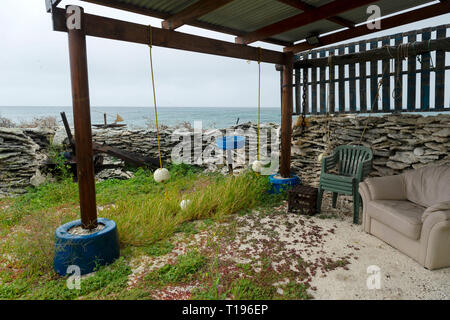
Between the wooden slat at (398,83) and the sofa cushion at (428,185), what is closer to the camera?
the sofa cushion at (428,185)

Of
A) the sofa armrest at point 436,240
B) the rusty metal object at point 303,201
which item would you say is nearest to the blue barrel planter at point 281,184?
the rusty metal object at point 303,201

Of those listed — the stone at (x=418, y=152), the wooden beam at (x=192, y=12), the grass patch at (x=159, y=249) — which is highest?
the wooden beam at (x=192, y=12)

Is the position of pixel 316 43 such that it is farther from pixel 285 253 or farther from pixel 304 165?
pixel 285 253

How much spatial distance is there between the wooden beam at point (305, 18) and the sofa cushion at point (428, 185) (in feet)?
6.96

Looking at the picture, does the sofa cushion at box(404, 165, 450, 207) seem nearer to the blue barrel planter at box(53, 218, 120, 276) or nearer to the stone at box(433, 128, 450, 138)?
the stone at box(433, 128, 450, 138)

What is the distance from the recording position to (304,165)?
5.65m

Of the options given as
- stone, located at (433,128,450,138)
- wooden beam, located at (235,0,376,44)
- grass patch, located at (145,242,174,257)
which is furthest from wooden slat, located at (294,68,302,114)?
grass patch, located at (145,242,174,257)

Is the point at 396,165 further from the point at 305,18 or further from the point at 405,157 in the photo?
the point at 305,18

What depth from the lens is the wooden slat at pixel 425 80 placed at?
3992 millimetres

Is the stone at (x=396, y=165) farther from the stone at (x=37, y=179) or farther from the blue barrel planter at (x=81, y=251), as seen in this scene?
the stone at (x=37, y=179)

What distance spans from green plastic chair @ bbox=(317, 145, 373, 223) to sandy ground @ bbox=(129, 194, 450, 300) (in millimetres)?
402

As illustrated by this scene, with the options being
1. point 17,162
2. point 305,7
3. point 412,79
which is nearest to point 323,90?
point 412,79
